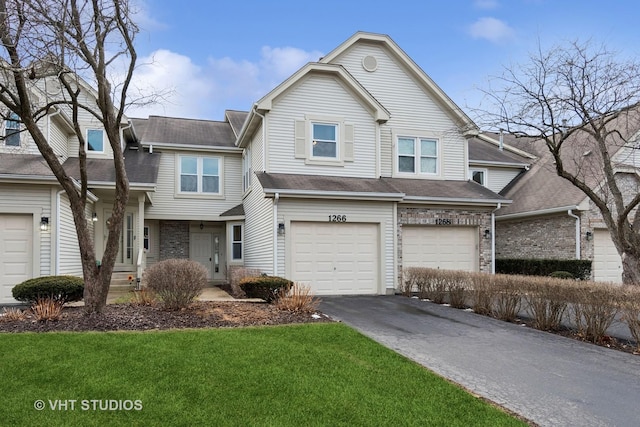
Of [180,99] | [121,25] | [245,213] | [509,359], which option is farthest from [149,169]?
[509,359]

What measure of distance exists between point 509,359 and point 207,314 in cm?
577

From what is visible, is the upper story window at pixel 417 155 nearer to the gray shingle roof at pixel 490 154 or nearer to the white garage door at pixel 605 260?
the gray shingle roof at pixel 490 154

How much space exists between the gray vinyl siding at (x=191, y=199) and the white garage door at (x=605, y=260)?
1423 cm

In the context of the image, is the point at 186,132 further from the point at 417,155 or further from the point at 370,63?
the point at 417,155

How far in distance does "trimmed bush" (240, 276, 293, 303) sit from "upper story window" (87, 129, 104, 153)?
31.3ft

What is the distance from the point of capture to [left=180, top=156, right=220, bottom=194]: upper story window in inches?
732

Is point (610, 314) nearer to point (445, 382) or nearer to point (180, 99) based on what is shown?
point (445, 382)

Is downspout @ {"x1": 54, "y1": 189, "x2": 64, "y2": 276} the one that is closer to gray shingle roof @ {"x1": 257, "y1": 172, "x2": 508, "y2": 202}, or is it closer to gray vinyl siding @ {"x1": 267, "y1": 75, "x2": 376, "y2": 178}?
gray shingle roof @ {"x1": 257, "y1": 172, "x2": 508, "y2": 202}

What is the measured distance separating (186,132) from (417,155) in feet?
33.7

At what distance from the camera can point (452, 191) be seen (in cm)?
1609

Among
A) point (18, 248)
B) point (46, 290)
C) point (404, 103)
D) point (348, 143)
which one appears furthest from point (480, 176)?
point (18, 248)

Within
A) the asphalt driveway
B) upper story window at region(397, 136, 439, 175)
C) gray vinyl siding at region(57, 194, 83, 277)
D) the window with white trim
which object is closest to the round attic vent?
upper story window at region(397, 136, 439, 175)

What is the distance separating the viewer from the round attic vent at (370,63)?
16.8 metres

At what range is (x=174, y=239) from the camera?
762 inches
